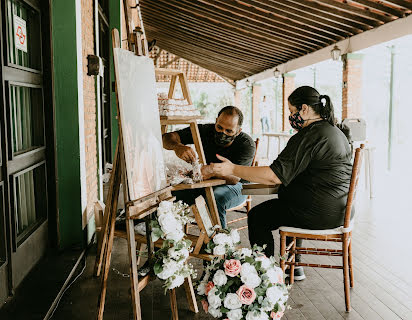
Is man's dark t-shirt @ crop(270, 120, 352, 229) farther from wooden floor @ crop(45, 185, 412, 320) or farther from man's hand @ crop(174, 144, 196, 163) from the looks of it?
man's hand @ crop(174, 144, 196, 163)

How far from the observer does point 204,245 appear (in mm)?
2809

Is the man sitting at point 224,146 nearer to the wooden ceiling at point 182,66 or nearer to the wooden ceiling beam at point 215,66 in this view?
the wooden ceiling beam at point 215,66

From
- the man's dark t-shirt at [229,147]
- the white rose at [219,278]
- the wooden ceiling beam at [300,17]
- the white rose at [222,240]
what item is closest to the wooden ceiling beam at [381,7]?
the wooden ceiling beam at [300,17]

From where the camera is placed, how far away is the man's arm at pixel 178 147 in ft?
10.2

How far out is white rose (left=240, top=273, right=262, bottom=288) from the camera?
198 centimetres

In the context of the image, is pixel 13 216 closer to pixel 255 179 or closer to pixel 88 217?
pixel 88 217

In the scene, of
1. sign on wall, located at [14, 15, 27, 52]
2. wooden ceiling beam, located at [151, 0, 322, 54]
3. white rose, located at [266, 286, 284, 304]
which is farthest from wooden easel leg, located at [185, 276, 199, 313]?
wooden ceiling beam, located at [151, 0, 322, 54]

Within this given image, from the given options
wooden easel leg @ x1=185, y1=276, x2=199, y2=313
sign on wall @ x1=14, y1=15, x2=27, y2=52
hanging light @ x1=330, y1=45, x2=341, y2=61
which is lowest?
wooden easel leg @ x1=185, y1=276, x2=199, y2=313

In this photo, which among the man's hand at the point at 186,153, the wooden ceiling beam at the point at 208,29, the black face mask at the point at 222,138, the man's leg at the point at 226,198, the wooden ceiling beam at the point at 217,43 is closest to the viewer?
the man's hand at the point at 186,153

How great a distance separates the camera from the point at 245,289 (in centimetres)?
199

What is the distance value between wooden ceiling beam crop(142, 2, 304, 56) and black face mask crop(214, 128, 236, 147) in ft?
24.1

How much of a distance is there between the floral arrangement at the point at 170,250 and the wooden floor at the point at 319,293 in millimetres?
469

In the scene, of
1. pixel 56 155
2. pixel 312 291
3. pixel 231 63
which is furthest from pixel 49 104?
pixel 231 63

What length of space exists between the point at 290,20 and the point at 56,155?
6.42 m
